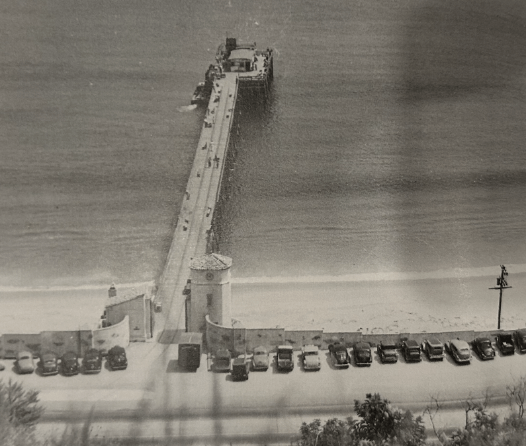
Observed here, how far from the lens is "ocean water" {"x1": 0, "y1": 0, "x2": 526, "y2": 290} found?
143 feet

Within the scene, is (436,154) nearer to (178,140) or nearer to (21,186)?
(178,140)

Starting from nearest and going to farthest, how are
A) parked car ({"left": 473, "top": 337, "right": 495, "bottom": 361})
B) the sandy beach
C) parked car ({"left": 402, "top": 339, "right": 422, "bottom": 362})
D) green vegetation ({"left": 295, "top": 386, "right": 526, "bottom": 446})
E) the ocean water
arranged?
green vegetation ({"left": 295, "top": 386, "right": 526, "bottom": 446}), parked car ({"left": 402, "top": 339, "right": 422, "bottom": 362}), parked car ({"left": 473, "top": 337, "right": 495, "bottom": 361}), the sandy beach, the ocean water

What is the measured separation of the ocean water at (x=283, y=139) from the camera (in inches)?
1721

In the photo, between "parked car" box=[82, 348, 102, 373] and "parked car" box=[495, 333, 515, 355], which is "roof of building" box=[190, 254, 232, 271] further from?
"parked car" box=[495, 333, 515, 355]

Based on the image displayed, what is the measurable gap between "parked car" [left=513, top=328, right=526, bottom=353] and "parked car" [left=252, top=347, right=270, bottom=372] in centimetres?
817

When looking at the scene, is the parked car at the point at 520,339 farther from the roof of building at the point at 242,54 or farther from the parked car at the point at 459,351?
the roof of building at the point at 242,54

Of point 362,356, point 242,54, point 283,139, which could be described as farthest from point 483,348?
point 242,54

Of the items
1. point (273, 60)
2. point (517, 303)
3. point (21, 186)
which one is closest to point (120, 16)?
point (273, 60)

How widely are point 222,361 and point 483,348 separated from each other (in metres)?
8.29

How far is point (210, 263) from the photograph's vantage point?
3084 cm

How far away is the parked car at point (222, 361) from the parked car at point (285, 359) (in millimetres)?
1544

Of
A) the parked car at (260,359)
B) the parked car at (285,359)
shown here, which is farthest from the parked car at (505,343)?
the parked car at (260,359)

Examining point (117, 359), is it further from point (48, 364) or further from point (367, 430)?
point (367, 430)


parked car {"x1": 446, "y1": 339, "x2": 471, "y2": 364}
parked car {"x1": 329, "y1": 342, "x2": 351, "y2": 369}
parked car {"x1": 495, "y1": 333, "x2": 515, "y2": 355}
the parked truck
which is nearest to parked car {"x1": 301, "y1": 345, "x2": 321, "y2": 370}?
parked car {"x1": 329, "y1": 342, "x2": 351, "y2": 369}
